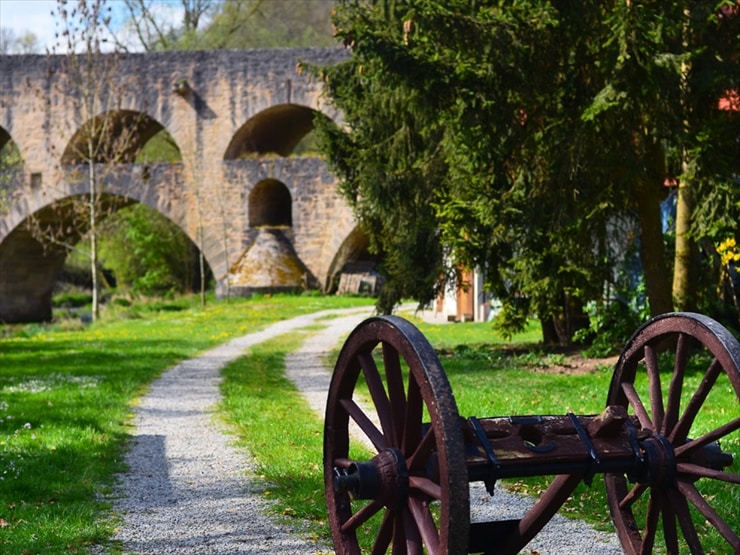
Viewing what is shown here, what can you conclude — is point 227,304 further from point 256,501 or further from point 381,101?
point 256,501

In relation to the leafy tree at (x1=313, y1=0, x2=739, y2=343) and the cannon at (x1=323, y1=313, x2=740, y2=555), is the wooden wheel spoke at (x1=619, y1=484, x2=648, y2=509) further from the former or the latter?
the leafy tree at (x1=313, y1=0, x2=739, y2=343)

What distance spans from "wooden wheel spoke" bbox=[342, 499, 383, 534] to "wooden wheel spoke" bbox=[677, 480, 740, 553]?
106 cm

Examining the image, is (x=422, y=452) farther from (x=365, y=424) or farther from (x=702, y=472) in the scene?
(x=702, y=472)

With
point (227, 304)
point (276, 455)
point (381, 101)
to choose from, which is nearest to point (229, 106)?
point (227, 304)

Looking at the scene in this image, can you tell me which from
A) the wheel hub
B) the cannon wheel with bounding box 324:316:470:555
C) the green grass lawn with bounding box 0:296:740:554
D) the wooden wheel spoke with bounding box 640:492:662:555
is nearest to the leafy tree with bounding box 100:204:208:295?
the green grass lawn with bounding box 0:296:740:554

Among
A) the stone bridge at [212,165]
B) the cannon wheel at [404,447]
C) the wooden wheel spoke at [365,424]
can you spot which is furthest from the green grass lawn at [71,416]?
the stone bridge at [212,165]

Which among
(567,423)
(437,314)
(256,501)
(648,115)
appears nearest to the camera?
(567,423)

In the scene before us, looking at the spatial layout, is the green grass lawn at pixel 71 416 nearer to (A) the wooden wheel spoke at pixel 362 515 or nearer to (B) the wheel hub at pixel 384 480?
(A) the wooden wheel spoke at pixel 362 515

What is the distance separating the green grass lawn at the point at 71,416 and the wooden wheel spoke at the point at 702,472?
2811mm

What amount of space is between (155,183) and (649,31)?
2496cm

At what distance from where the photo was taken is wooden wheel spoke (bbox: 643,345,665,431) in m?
4.07

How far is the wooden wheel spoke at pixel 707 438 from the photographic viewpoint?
12.2 feet

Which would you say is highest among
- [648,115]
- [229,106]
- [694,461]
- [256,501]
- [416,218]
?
[229,106]

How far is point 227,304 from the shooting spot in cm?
2912
